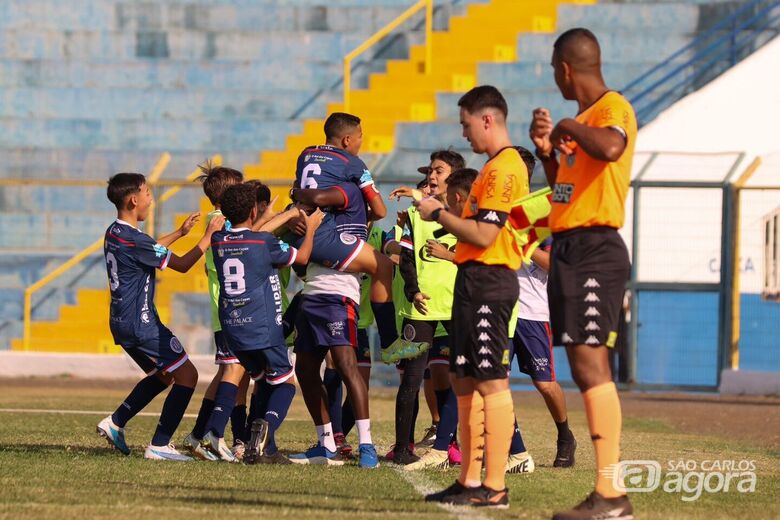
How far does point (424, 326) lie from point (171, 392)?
162cm

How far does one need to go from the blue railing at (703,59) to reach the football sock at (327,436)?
45.1ft

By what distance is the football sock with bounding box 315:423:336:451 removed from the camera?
876 centimetres

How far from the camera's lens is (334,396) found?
9609 mm

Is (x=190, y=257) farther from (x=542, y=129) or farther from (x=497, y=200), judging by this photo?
(x=542, y=129)

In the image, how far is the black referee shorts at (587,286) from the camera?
6.20 metres

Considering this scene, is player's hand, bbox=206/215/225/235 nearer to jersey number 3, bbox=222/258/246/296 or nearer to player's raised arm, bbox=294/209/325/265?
jersey number 3, bbox=222/258/246/296

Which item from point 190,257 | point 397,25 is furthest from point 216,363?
point 397,25

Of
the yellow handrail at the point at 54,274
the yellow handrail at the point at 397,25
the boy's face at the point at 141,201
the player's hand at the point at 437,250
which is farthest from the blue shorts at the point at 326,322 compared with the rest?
the yellow handrail at the point at 397,25

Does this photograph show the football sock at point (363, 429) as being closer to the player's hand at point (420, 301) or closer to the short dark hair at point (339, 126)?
the player's hand at point (420, 301)

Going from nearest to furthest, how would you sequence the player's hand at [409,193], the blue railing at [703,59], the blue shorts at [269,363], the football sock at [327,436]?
1. the player's hand at [409,193]
2. the blue shorts at [269,363]
3. the football sock at [327,436]
4. the blue railing at [703,59]

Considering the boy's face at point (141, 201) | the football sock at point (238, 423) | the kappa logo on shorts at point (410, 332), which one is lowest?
the football sock at point (238, 423)

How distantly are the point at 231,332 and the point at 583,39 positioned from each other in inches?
122

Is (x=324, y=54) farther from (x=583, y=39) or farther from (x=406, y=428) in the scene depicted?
(x=583, y=39)

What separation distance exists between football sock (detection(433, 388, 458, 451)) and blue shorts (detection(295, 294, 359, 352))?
0.67m
